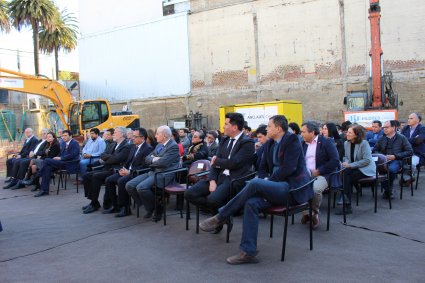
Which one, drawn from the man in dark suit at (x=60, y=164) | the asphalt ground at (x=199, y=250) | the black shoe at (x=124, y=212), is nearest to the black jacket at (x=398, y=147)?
the asphalt ground at (x=199, y=250)

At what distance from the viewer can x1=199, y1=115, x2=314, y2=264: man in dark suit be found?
14.0 ft

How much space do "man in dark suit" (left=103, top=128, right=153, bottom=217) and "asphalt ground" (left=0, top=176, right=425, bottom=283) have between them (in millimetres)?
315

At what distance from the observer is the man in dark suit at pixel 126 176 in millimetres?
6766

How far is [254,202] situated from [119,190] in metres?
3.13

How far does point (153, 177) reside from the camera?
6.39m

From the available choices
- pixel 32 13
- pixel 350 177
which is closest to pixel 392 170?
pixel 350 177

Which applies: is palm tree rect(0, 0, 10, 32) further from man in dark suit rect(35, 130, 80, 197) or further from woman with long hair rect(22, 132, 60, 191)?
man in dark suit rect(35, 130, 80, 197)

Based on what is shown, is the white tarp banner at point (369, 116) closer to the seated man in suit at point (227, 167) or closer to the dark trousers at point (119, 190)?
the dark trousers at point (119, 190)

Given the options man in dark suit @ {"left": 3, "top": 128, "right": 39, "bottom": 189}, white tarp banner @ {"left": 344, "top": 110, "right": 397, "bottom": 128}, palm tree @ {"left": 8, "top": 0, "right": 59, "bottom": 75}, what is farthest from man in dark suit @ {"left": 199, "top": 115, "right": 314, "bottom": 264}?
palm tree @ {"left": 8, "top": 0, "right": 59, "bottom": 75}

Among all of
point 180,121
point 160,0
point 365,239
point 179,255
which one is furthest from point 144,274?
point 160,0

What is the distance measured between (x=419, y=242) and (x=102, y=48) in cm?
3215

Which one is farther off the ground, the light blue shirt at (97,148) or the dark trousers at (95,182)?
the light blue shirt at (97,148)

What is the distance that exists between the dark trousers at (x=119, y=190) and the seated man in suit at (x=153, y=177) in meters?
0.25

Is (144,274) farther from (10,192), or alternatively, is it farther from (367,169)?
(10,192)
